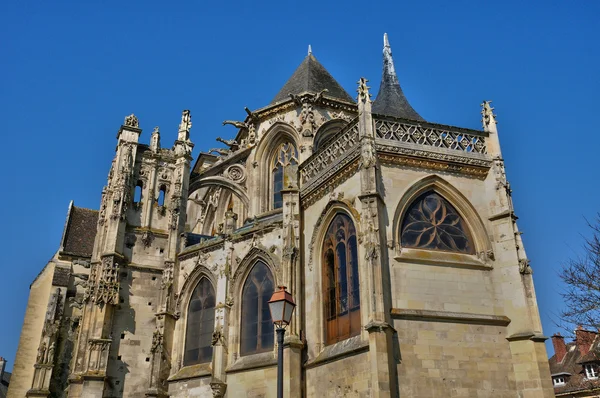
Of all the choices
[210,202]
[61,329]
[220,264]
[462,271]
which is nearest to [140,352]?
[220,264]

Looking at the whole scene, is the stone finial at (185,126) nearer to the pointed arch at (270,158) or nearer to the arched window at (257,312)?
the pointed arch at (270,158)

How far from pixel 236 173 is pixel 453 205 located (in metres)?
11.1

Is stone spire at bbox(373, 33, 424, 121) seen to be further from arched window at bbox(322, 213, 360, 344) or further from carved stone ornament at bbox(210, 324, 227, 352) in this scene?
carved stone ornament at bbox(210, 324, 227, 352)

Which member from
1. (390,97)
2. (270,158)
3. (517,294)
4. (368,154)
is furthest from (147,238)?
(517,294)

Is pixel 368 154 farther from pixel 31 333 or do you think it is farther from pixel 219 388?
pixel 31 333

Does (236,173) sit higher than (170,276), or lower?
higher

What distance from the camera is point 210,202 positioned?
24.2 meters

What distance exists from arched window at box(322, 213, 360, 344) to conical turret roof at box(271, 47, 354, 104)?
10.0 m

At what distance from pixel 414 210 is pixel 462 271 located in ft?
5.17

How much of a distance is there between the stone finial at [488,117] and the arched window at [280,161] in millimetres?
8500

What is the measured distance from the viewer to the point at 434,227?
12.6m

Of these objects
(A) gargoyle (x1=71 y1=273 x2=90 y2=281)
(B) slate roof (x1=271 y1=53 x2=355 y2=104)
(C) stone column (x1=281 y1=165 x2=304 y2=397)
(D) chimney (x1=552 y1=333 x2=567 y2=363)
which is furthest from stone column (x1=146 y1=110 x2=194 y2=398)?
(D) chimney (x1=552 y1=333 x2=567 y2=363)

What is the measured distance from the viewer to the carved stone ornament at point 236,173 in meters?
22.2

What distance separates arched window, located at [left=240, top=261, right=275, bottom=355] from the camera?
1488 cm
